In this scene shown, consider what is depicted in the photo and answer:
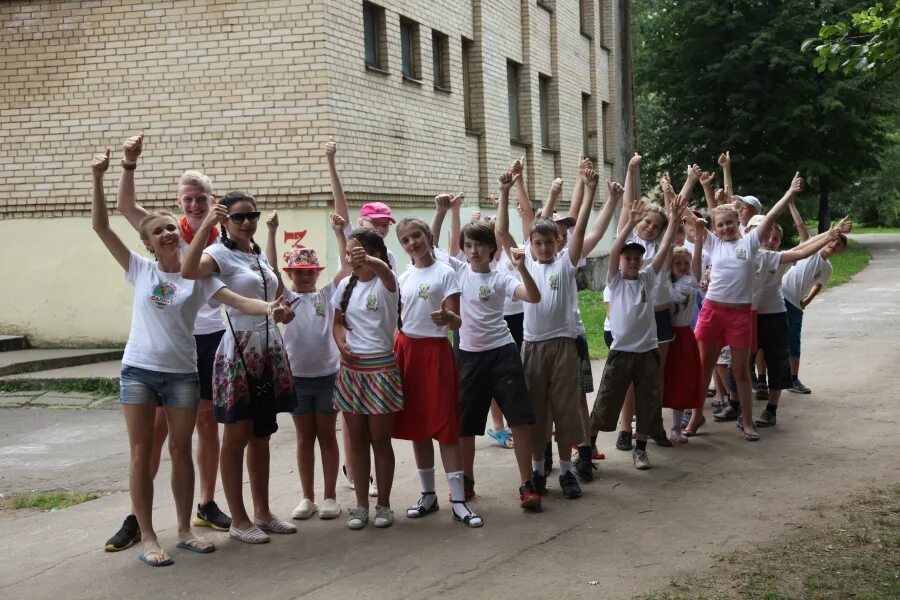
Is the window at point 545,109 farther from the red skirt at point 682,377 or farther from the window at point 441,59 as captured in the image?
the red skirt at point 682,377

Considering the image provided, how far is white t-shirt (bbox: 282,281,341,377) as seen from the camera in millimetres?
6434

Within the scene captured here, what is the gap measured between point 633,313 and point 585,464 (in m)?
1.09

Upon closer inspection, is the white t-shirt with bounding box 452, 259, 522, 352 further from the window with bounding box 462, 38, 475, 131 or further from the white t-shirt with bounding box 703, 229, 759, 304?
the window with bounding box 462, 38, 475, 131

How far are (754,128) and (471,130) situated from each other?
17.9m

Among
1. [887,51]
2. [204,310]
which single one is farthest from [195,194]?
[887,51]

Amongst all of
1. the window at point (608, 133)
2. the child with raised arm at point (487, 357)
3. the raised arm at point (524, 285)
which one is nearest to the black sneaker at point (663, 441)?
the child with raised arm at point (487, 357)

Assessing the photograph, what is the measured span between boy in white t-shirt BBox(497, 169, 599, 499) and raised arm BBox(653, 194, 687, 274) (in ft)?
2.47

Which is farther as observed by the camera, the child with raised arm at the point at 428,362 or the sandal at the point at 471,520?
the child with raised arm at the point at 428,362

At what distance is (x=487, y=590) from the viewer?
5086 mm

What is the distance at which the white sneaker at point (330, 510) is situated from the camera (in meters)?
6.43

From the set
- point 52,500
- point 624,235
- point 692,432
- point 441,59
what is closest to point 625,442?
point 692,432

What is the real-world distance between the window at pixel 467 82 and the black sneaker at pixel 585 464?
12093 mm

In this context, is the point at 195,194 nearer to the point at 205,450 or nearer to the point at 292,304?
the point at 292,304

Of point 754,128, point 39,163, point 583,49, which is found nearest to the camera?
point 39,163
